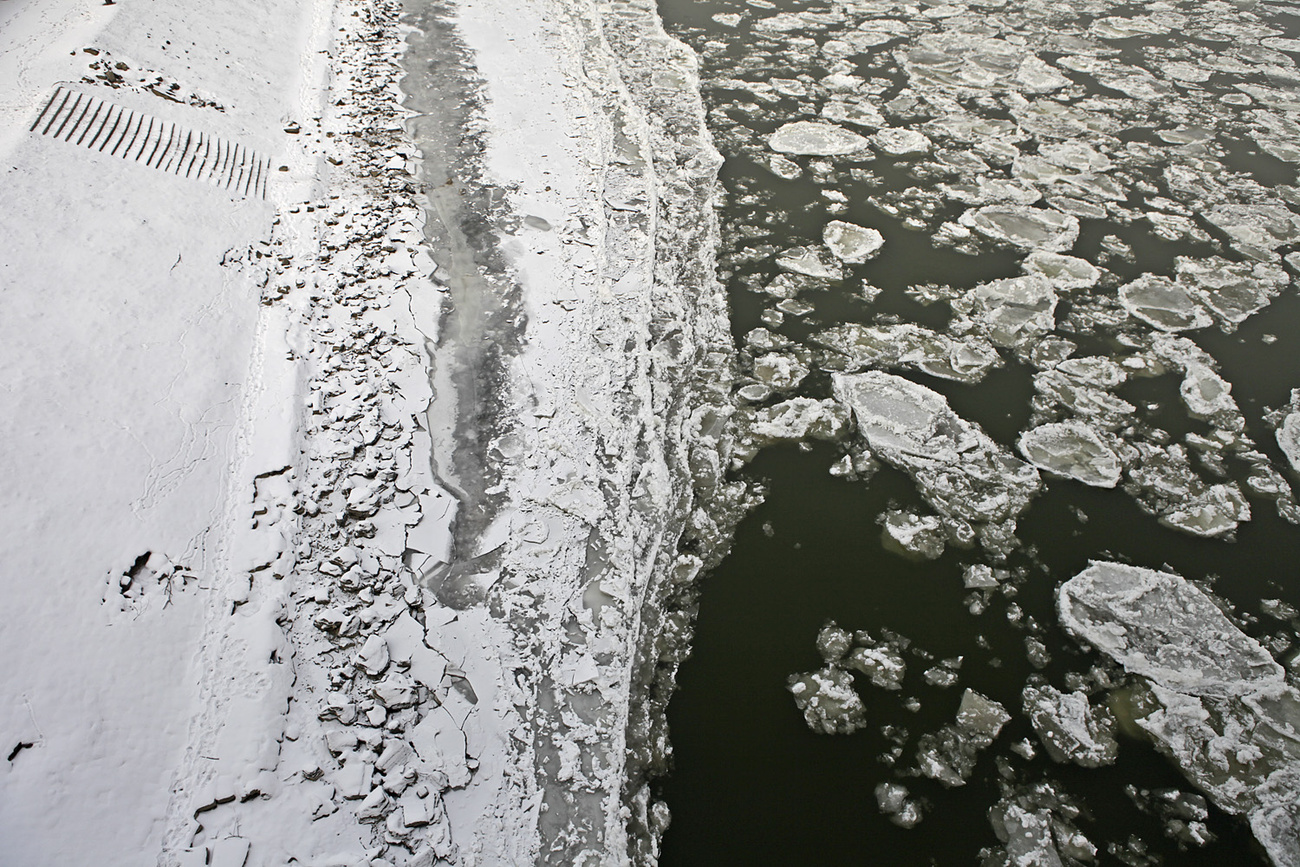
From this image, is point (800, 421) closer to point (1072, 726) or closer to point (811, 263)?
point (811, 263)

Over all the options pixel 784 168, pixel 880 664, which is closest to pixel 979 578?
pixel 880 664

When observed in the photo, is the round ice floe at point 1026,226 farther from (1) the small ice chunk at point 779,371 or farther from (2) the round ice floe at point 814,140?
(1) the small ice chunk at point 779,371

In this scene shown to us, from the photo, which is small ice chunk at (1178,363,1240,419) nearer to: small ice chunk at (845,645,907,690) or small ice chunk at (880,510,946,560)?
small ice chunk at (880,510,946,560)

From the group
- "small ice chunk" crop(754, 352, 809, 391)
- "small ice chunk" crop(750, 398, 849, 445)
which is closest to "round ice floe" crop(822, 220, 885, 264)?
"small ice chunk" crop(754, 352, 809, 391)

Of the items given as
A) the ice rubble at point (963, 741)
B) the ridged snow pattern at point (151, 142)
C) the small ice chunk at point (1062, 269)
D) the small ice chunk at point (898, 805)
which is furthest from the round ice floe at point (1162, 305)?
the ridged snow pattern at point (151, 142)

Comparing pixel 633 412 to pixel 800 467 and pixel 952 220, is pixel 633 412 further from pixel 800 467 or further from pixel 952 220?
pixel 952 220
